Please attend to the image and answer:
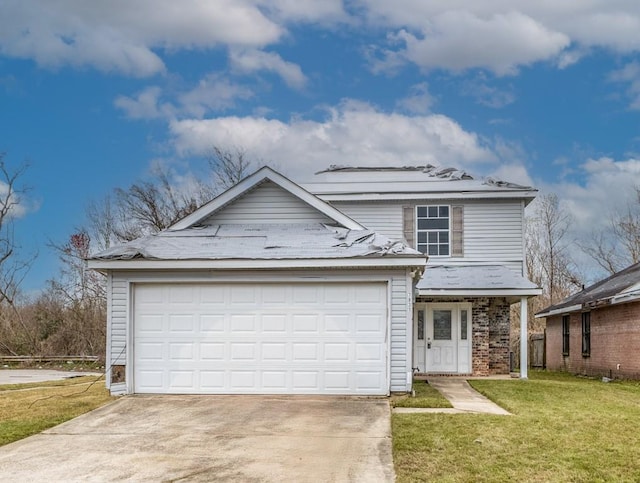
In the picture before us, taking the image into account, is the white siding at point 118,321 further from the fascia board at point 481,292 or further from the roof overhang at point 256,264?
the fascia board at point 481,292

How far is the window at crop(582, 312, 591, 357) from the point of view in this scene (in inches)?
926

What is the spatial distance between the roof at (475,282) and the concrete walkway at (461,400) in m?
2.45

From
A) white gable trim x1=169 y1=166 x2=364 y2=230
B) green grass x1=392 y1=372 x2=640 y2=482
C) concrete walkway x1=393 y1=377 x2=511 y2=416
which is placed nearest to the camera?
green grass x1=392 y1=372 x2=640 y2=482

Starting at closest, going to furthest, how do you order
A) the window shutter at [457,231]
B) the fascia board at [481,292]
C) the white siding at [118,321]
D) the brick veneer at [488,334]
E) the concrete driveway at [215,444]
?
the concrete driveway at [215,444] < the white siding at [118,321] < the fascia board at [481,292] < the brick veneer at [488,334] < the window shutter at [457,231]

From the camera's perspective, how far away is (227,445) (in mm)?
9023

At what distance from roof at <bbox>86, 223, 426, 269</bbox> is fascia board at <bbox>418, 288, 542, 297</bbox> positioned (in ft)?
16.3

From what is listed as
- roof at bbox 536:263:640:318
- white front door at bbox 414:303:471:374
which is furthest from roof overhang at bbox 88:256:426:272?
roof at bbox 536:263:640:318

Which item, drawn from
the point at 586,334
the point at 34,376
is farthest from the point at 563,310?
the point at 34,376

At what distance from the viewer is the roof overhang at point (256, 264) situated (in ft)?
42.5

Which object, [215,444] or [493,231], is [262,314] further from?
[493,231]

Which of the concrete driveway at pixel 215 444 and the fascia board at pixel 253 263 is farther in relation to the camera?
the fascia board at pixel 253 263

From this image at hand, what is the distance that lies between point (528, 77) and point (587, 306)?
7814 mm

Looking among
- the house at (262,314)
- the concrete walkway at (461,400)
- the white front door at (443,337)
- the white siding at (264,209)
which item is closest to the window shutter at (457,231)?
the white front door at (443,337)

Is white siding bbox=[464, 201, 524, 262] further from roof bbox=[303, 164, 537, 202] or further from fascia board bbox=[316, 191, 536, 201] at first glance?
roof bbox=[303, 164, 537, 202]
